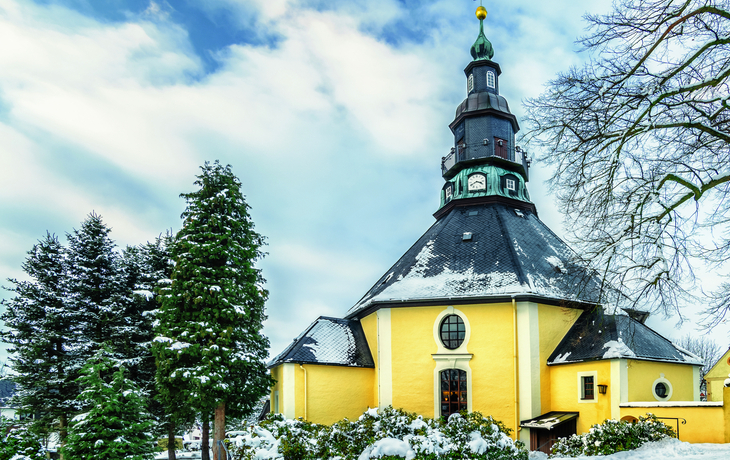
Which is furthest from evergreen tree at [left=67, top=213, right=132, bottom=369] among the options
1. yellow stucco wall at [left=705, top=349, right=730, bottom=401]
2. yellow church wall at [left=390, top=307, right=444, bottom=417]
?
yellow stucco wall at [left=705, top=349, right=730, bottom=401]

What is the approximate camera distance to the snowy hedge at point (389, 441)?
384 inches

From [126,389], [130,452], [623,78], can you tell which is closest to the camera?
[623,78]

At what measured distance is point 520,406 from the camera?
60.4 feet

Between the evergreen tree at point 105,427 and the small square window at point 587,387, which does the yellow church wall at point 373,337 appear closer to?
the small square window at point 587,387

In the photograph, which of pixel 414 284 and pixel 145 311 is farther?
pixel 145 311

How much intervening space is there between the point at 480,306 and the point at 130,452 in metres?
12.3

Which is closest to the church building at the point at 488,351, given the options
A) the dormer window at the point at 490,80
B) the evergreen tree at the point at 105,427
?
the evergreen tree at the point at 105,427

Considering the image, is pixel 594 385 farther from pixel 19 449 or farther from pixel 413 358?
pixel 19 449

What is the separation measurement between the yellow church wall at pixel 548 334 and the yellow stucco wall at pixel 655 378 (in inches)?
108

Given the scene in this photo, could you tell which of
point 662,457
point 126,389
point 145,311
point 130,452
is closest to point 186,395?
point 126,389

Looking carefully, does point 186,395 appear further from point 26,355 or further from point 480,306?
point 480,306

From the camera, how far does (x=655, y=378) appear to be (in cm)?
1795

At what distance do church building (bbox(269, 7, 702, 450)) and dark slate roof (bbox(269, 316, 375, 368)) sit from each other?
2.0 inches

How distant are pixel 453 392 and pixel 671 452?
28.1 feet
